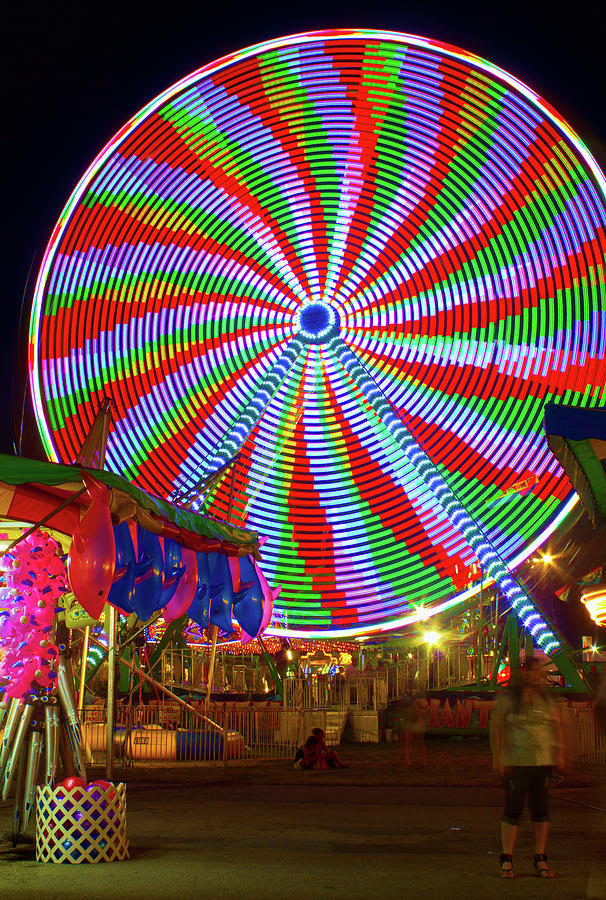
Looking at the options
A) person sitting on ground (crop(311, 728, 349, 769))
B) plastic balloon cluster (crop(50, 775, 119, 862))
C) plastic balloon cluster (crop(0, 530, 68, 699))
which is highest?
plastic balloon cluster (crop(0, 530, 68, 699))

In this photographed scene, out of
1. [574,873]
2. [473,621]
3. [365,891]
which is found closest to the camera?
[365,891]

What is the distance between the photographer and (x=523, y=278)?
59.2 feet

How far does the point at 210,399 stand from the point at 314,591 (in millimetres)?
4166

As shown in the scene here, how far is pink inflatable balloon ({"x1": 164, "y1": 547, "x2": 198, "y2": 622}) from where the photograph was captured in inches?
360

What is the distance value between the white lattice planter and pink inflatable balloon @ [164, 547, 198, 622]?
271cm

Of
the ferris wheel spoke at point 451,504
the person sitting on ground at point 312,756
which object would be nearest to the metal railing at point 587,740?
the ferris wheel spoke at point 451,504

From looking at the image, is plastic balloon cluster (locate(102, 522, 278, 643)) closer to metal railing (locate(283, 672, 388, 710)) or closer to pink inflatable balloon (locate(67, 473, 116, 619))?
pink inflatable balloon (locate(67, 473, 116, 619))

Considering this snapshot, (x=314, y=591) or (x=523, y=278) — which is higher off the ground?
(x=523, y=278)

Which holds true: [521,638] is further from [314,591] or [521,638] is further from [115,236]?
[115,236]

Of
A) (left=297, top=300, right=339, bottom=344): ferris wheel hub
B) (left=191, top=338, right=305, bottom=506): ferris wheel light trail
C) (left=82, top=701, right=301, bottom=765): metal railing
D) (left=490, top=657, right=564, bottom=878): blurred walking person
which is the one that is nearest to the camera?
(left=490, top=657, right=564, bottom=878): blurred walking person

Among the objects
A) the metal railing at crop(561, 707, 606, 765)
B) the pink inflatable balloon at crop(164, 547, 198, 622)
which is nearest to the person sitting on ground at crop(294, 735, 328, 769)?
the metal railing at crop(561, 707, 606, 765)

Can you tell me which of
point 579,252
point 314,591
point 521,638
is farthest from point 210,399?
point 521,638

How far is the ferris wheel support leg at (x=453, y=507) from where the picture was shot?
56.8 ft

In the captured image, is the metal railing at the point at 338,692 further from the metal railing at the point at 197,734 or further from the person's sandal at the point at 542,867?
the person's sandal at the point at 542,867
